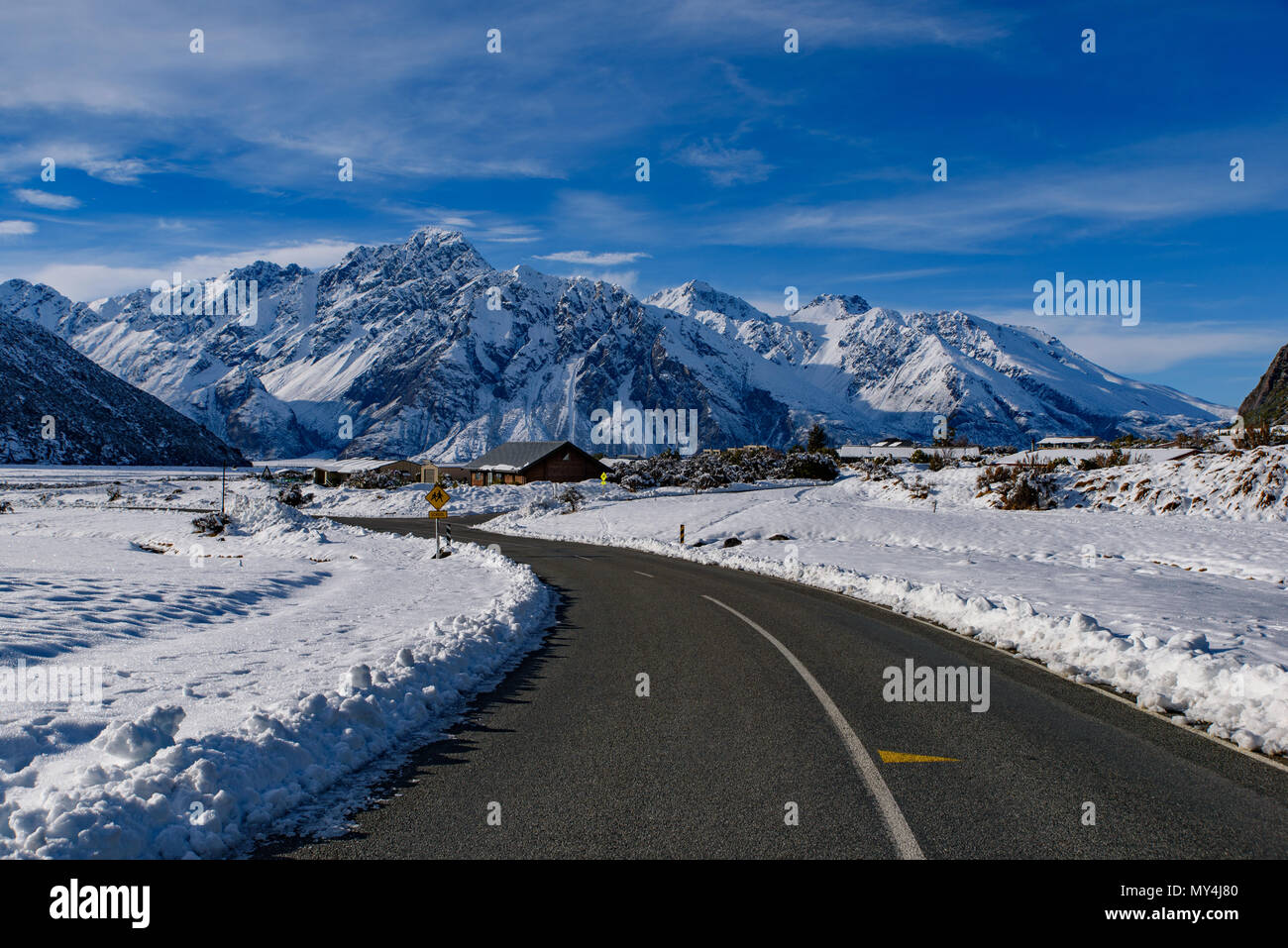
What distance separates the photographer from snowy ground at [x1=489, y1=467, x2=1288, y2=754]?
8234 millimetres

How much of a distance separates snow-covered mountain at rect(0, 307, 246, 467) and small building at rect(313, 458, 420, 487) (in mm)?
49322

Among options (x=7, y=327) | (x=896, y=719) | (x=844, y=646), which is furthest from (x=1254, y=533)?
(x=7, y=327)

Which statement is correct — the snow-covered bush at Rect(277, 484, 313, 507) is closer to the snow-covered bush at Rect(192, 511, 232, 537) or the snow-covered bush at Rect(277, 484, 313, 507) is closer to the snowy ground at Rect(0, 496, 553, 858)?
the snow-covered bush at Rect(192, 511, 232, 537)

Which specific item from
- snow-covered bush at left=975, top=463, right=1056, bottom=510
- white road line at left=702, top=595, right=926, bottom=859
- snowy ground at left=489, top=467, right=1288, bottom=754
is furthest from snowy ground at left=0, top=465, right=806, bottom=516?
white road line at left=702, top=595, right=926, bottom=859

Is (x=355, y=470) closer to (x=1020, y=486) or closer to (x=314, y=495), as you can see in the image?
(x=314, y=495)

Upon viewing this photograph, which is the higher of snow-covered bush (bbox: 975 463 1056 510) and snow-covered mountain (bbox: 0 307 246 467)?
snow-covered mountain (bbox: 0 307 246 467)

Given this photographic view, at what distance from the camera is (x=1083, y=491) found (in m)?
35.8

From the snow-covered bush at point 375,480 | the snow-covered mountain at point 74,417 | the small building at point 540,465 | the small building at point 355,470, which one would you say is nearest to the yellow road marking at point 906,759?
the snow-covered bush at point 375,480

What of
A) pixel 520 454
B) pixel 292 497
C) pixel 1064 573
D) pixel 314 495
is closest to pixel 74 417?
pixel 520 454

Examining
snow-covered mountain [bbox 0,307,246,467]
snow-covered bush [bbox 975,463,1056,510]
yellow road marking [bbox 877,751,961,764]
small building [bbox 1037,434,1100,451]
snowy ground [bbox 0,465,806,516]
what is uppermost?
snow-covered mountain [bbox 0,307,246,467]

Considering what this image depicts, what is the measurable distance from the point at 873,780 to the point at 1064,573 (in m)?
16.2

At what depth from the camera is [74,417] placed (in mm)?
136250
